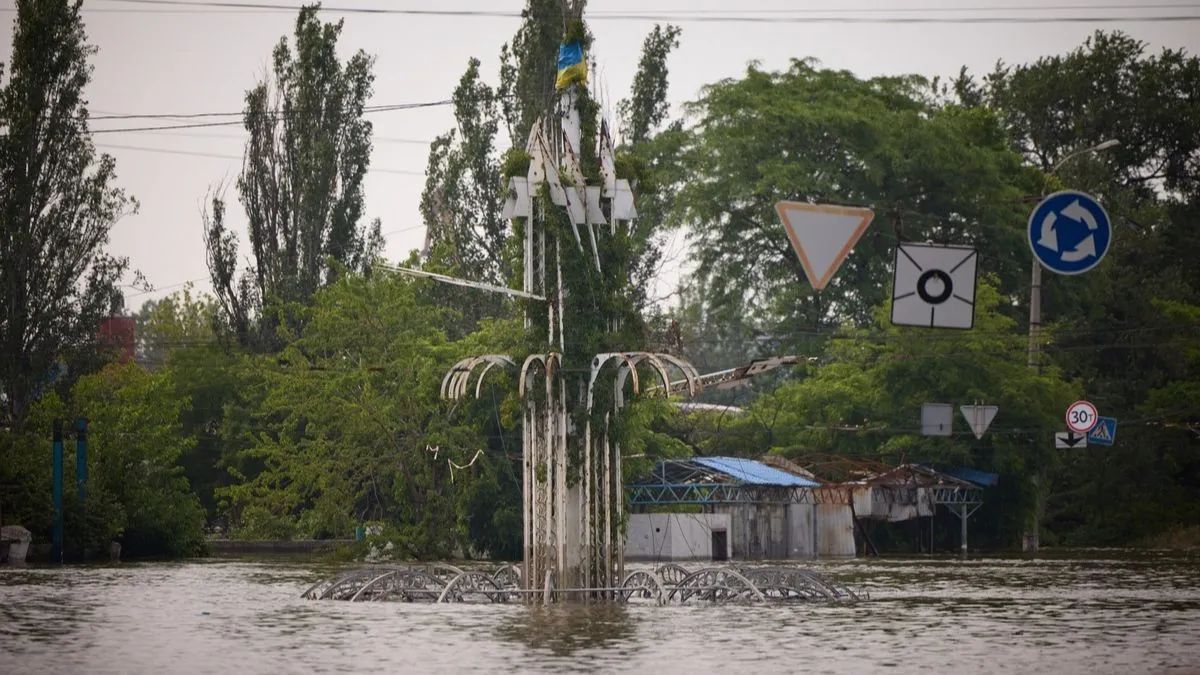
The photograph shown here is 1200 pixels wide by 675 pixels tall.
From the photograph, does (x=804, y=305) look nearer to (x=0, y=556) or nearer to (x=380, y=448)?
(x=380, y=448)

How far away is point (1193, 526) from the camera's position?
70.6m

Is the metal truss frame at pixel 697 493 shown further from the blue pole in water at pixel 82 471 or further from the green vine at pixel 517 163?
the green vine at pixel 517 163

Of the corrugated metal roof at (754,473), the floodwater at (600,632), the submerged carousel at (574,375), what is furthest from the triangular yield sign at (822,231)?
the corrugated metal roof at (754,473)

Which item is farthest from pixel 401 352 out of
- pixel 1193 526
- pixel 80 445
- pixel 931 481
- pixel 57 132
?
pixel 1193 526

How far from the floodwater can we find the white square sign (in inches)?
165

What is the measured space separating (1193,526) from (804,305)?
17.7 meters

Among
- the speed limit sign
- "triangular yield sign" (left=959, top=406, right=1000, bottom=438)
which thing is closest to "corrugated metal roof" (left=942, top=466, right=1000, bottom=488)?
"triangular yield sign" (left=959, top=406, right=1000, bottom=438)

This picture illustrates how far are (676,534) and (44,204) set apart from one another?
2406 centimetres

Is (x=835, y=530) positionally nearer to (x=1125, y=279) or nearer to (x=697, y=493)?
(x=697, y=493)

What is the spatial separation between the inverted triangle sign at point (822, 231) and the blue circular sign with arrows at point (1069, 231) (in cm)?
190

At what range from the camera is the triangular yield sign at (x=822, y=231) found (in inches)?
733

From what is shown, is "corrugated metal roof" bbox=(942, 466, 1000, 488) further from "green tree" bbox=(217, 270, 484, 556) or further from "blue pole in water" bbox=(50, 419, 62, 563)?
"blue pole in water" bbox=(50, 419, 62, 563)

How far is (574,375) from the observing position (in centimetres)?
3050

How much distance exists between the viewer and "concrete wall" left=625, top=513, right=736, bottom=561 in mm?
59281
